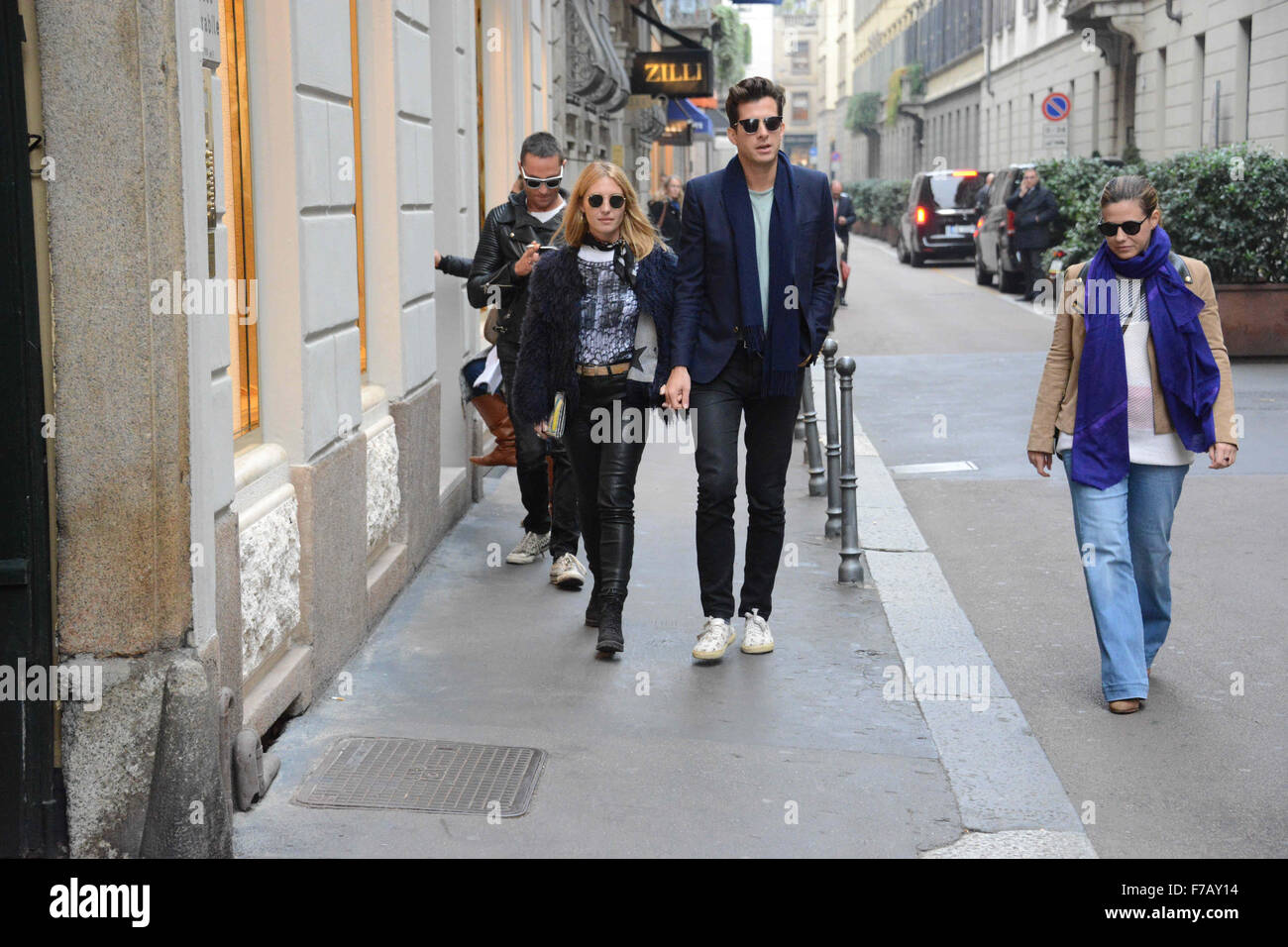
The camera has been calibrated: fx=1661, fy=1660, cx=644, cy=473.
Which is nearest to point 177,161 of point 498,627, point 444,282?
point 498,627

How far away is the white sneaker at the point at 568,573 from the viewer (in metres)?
7.49

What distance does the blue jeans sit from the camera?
5.68 m

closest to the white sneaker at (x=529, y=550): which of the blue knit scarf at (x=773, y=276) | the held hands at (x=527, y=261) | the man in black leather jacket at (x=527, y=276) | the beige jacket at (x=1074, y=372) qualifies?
the man in black leather jacket at (x=527, y=276)

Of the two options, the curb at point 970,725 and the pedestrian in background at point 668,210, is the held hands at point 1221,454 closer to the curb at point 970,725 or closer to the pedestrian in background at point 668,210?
the curb at point 970,725

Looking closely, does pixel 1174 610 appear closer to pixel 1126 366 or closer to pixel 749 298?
pixel 1126 366

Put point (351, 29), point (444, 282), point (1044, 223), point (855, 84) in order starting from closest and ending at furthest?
point (351, 29)
point (444, 282)
point (1044, 223)
point (855, 84)

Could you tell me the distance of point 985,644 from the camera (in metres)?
6.67

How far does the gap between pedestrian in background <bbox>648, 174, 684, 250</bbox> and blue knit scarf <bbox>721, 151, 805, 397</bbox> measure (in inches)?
605

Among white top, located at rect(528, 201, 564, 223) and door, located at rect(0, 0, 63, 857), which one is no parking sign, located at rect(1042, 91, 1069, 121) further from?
door, located at rect(0, 0, 63, 857)

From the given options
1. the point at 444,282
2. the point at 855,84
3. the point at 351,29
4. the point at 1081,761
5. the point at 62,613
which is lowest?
the point at 1081,761

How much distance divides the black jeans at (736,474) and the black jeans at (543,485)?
1.36m

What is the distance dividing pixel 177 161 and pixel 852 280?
27.8m
